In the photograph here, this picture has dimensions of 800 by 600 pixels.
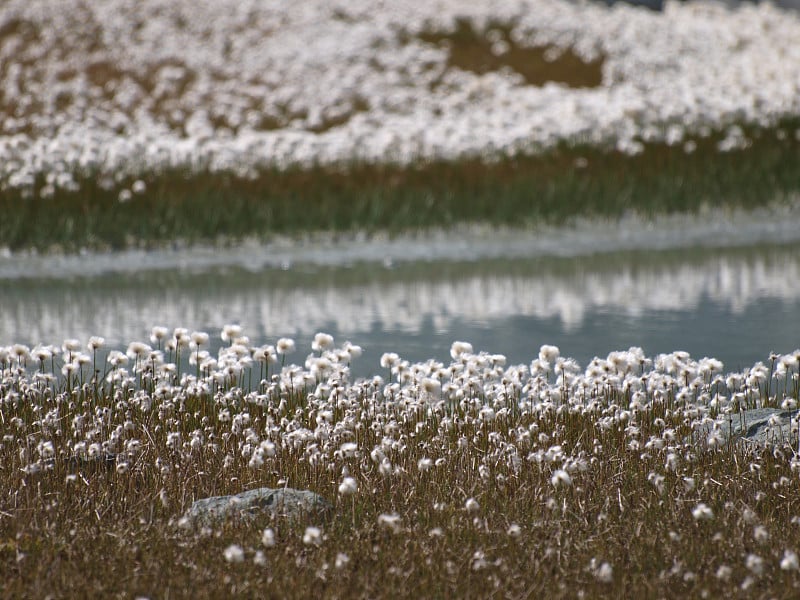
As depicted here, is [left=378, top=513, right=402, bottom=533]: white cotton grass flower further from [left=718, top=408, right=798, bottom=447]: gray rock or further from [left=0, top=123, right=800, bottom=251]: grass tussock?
[left=0, top=123, right=800, bottom=251]: grass tussock

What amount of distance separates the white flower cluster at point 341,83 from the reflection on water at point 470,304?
2.89 meters

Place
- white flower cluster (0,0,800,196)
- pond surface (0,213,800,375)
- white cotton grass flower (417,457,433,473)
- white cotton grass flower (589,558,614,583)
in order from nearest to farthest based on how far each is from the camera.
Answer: white cotton grass flower (589,558,614,583) → white cotton grass flower (417,457,433,473) → pond surface (0,213,800,375) → white flower cluster (0,0,800,196)

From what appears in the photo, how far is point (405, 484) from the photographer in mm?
5469

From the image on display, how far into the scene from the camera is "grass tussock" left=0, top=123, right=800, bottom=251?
48.8ft

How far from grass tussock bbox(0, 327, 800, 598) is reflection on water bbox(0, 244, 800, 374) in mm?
1825

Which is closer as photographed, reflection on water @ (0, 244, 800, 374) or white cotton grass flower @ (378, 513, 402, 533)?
white cotton grass flower @ (378, 513, 402, 533)

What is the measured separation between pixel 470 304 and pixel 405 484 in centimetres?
603

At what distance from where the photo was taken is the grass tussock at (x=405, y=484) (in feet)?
14.5

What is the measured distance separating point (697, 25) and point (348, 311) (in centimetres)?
2648

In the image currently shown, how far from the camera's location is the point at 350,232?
15.6 m

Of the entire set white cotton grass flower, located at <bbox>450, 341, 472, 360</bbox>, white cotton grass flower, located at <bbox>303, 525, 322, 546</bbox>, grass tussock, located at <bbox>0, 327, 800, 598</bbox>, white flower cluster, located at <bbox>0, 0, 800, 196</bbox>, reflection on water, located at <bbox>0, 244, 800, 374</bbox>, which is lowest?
reflection on water, located at <bbox>0, 244, 800, 374</bbox>

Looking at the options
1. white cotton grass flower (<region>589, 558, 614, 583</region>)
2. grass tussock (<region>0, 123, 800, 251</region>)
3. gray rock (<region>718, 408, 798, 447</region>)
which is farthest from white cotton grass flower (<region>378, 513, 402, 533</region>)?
grass tussock (<region>0, 123, 800, 251</region>)

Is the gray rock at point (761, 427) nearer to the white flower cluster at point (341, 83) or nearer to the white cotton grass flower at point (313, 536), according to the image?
the white cotton grass flower at point (313, 536)

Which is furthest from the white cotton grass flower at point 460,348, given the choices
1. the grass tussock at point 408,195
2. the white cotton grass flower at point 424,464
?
the grass tussock at point 408,195
